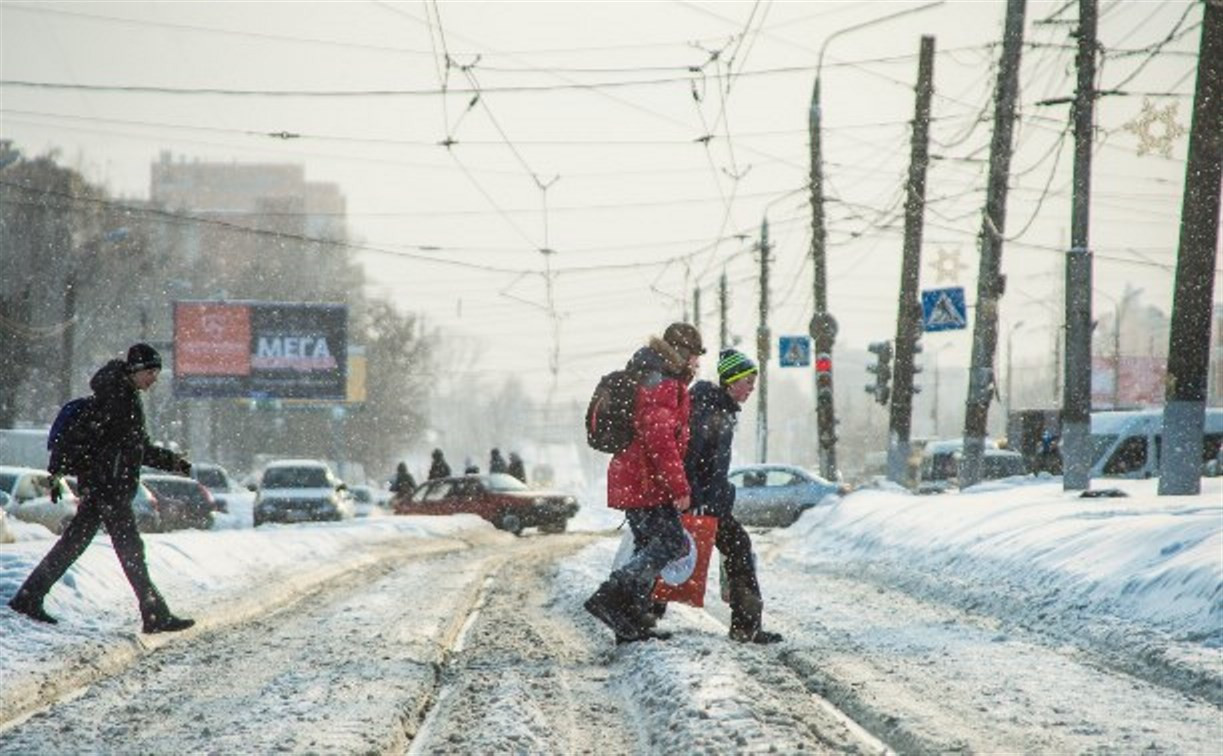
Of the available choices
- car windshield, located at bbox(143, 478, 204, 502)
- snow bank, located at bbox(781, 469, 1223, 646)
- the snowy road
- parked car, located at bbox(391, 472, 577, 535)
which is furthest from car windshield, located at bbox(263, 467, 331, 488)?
the snowy road

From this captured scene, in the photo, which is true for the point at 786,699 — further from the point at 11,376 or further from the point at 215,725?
the point at 11,376

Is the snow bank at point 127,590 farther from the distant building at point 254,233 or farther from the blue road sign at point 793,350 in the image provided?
the distant building at point 254,233

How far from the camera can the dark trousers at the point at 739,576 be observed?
8234mm

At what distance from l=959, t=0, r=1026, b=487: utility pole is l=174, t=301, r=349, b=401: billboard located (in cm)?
3334

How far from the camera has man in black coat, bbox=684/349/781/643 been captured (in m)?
8.23

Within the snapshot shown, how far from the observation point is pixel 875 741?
5.32m

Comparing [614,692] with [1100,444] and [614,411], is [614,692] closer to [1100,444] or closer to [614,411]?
[614,411]

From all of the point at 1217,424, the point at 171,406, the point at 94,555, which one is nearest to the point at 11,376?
the point at 171,406

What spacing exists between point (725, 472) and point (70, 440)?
11.9 ft

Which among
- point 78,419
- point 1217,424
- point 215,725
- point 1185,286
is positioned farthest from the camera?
point 1217,424

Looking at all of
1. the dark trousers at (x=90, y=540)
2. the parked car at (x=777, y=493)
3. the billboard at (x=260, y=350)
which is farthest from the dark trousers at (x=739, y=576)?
the billboard at (x=260, y=350)

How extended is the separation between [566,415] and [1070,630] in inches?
5870

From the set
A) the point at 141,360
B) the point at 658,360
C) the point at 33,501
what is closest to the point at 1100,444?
the point at 33,501

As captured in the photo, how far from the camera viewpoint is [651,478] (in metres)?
7.75
